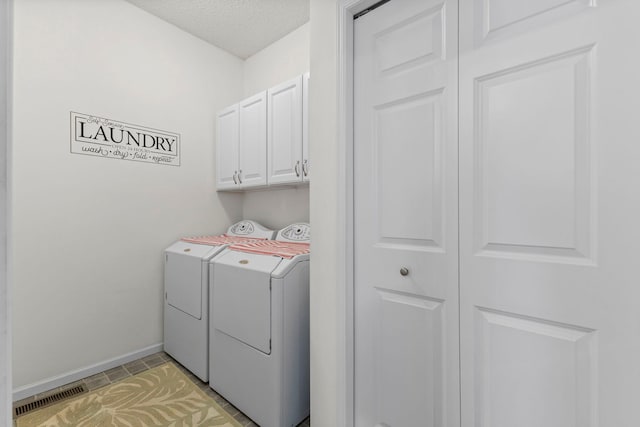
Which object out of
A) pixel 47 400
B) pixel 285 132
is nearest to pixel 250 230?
pixel 285 132

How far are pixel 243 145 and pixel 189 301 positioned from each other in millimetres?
1355

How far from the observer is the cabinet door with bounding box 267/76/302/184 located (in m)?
2.20

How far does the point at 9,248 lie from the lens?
0.31 m

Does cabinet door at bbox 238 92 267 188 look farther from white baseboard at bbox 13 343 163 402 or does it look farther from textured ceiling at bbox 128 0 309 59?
white baseboard at bbox 13 343 163 402

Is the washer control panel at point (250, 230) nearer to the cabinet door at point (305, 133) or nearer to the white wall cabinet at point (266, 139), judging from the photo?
the white wall cabinet at point (266, 139)

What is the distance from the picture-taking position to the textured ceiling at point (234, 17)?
2352 millimetres

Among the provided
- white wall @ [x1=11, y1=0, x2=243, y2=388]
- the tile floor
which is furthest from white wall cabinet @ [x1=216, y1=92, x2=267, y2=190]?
the tile floor

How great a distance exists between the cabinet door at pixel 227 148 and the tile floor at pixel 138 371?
5.05 ft

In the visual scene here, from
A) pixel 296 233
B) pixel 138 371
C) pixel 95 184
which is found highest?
pixel 95 184

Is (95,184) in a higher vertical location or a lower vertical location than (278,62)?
lower

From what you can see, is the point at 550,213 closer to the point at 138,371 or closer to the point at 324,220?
the point at 324,220

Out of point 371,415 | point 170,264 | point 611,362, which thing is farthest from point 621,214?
point 170,264

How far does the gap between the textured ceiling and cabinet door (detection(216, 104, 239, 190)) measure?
2.21 ft

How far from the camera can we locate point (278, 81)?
9.15ft
